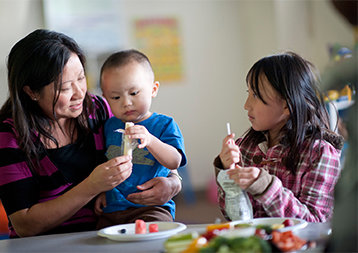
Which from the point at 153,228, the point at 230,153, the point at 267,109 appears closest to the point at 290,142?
the point at 267,109

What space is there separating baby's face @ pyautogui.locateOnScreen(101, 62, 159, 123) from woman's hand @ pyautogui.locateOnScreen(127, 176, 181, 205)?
10.2 inches

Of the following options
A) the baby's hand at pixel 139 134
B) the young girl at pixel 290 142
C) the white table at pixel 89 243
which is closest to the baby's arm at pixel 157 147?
the baby's hand at pixel 139 134

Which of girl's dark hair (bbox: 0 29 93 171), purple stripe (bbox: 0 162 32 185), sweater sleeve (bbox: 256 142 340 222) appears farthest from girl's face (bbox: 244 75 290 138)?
purple stripe (bbox: 0 162 32 185)

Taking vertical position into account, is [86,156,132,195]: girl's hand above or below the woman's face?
below

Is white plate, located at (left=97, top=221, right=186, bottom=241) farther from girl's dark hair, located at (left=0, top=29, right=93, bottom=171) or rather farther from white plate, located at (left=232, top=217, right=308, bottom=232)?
girl's dark hair, located at (left=0, top=29, right=93, bottom=171)

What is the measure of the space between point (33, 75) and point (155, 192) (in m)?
0.53

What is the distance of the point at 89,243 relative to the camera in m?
1.17

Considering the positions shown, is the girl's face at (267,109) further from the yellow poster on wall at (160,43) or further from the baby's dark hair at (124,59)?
the yellow poster on wall at (160,43)

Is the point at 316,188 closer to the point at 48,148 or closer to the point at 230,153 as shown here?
the point at 230,153

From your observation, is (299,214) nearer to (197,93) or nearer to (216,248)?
(216,248)

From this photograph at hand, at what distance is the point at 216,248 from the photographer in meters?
0.80

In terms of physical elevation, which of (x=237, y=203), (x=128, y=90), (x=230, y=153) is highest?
(x=128, y=90)

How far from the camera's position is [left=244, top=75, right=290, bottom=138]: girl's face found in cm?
147

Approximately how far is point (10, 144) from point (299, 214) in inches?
35.1
